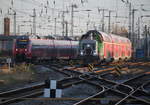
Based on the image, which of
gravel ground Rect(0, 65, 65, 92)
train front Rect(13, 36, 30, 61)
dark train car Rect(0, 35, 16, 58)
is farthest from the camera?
dark train car Rect(0, 35, 16, 58)

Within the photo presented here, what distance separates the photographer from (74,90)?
14516 mm

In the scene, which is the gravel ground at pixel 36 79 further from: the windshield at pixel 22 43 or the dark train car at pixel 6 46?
the dark train car at pixel 6 46

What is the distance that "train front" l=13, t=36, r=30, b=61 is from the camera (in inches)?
1286

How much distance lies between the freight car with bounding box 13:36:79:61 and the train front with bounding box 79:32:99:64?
20.0 ft

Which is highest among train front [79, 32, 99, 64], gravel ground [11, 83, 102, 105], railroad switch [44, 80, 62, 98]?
train front [79, 32, 99, 64]

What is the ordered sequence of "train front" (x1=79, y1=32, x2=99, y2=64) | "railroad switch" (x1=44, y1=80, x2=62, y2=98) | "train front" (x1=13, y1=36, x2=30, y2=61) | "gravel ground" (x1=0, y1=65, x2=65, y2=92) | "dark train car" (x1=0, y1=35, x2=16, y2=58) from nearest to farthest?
"railroad switch" (x1=44, y1=80, x2=62, y2=98)
"gravel ground" (x1=0, y1=65, x2=65, y2=92)
"train front" (x1=79, y1=32, x2=99, y2=64)
"train front" (x1=13, y1=36, x2=30, y2=61)
"dark train car" (x1=0, y1=35, x2=16, y2=58)

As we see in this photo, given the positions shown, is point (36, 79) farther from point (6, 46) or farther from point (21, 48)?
point (6, 46)

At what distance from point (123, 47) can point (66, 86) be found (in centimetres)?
2397

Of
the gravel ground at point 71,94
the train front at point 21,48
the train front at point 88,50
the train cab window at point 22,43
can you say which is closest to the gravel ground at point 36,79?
the gravel ground at point 71,94

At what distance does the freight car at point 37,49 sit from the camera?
32.7 m

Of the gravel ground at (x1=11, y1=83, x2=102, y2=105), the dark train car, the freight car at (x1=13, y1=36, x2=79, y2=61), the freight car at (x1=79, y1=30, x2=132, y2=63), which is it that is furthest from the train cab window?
the gravel ground at (x1=11, y1=83, x2=102, y2=105)

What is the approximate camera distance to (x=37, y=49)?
33688mm

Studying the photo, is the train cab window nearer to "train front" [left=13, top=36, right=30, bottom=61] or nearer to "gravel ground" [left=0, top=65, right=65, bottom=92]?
"train front" [left=13, top=36, right=30, bottom=61]

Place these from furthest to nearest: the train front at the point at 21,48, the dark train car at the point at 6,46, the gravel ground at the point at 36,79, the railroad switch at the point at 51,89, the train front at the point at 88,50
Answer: the dark train car at the point at 6,46 → the train front at the point at 21,48 → the train front at the point at 88,50 → the gravel ground at the point at 36,79 → the railroad switch at the point at 51,89
